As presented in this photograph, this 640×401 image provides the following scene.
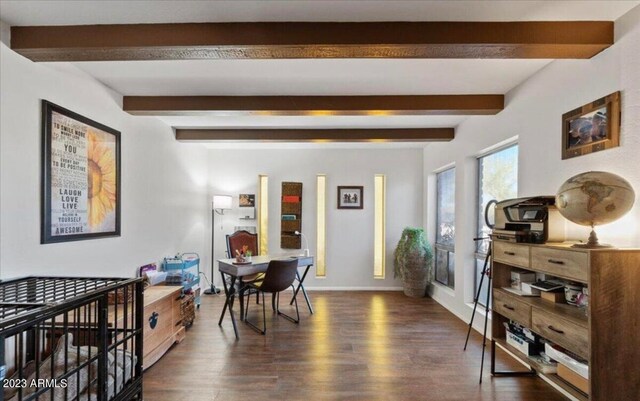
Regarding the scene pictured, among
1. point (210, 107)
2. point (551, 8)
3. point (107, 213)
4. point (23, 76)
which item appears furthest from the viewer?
point (210, 107)

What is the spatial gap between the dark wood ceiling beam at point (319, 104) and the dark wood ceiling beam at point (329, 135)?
1.12 metres

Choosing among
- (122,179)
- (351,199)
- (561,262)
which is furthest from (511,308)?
(122,179)

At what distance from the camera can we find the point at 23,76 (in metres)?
2.18

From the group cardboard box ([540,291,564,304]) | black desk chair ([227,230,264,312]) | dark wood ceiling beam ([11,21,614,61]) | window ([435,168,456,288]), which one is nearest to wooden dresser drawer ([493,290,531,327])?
cardboard box ([540,291,564,304])

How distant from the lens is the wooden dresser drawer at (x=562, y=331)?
5.92 feet

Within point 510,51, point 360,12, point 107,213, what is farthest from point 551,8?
point 107,213

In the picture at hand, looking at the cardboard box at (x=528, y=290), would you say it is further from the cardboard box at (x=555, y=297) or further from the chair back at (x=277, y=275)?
the chair back at (x=277, y=275)

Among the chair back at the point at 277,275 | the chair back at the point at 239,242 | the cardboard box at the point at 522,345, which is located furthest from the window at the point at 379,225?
the cardboard box at the point at 522,345

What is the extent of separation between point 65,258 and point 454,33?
10.6 ft

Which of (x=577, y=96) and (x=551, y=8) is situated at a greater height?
(x=551, y=8)

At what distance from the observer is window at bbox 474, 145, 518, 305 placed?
3.35m

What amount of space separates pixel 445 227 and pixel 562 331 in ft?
10.6

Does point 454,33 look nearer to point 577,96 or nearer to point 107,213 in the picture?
point 577,96

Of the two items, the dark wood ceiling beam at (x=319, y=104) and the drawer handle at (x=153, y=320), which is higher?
the dark wood ceiling beam at (x=319, y=104)
